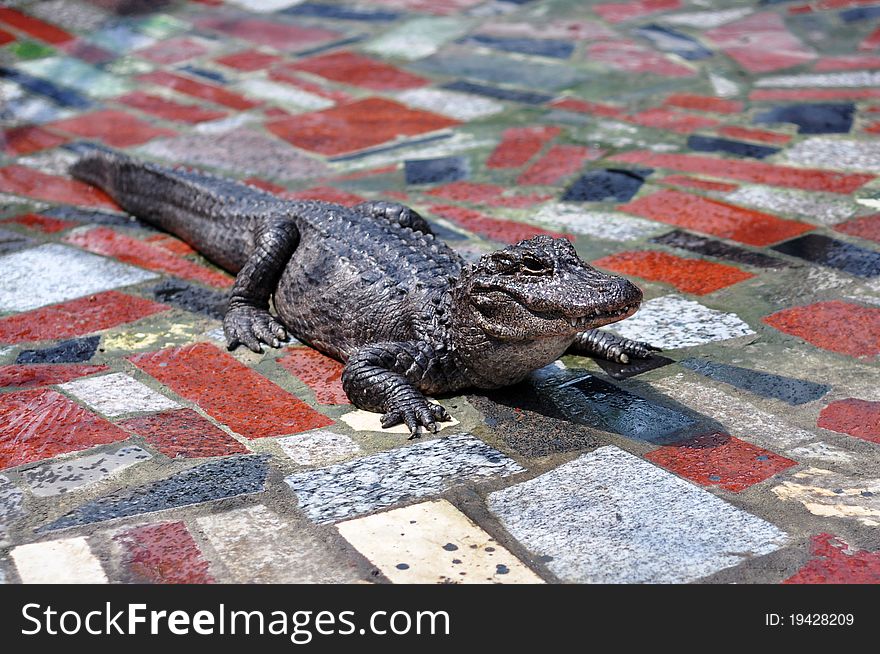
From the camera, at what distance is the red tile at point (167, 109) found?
26.6ft

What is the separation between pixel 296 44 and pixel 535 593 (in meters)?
7.40

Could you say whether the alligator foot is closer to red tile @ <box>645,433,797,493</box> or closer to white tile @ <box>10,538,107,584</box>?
white tile @ <box>10,538,107,584</box>

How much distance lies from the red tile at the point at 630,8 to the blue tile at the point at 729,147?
9.70 ft

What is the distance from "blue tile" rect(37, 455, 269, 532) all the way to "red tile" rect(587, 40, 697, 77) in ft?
18.9

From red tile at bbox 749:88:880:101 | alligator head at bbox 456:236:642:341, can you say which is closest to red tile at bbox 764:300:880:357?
alligator head at bbox 456:236:642:341

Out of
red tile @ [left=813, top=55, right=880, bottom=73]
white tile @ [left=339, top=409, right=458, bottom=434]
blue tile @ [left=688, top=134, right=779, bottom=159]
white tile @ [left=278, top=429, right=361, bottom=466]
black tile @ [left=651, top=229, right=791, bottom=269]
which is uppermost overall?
red tile @ [left=813, top=55, right=880, bottom=73]

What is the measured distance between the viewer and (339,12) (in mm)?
10281

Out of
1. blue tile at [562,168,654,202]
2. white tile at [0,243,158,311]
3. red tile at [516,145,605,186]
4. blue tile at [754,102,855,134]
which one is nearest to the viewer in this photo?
white tile at [0,243,158,311]

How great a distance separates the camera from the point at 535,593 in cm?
306

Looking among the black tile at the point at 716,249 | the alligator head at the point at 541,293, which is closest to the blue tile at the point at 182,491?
the alligator head at the point at 541,293

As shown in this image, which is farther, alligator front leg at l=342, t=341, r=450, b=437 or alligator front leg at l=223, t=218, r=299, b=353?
alligator front leg at l=223, t=218, r=299, b=353

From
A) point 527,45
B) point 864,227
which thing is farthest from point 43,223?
point 864,227

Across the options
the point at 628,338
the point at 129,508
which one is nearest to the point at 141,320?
the point at 129,508

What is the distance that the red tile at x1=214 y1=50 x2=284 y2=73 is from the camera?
29.7ft
